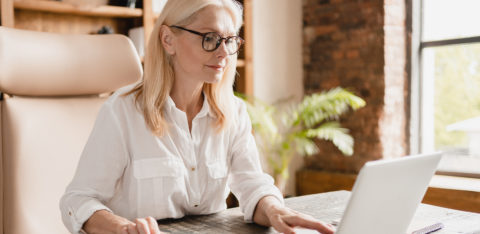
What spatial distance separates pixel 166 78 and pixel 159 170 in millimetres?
263

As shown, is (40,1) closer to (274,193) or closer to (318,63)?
(274,193)

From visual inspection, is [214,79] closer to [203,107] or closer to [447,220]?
[203,107]

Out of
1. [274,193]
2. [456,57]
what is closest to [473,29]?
[456,57]

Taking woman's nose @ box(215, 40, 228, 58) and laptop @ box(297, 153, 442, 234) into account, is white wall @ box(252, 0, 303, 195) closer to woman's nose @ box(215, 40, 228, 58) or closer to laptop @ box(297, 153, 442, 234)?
woman's nose @ box(215, 40, 228, 58)

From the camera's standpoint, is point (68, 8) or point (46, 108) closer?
point (46, 108)

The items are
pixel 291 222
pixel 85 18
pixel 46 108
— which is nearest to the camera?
pixel 291 222

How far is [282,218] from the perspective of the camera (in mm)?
1055

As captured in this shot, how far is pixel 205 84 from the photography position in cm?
143

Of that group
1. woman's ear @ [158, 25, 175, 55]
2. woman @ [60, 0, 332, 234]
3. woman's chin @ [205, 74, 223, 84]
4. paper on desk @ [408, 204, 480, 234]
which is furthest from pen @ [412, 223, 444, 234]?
woman's ear @ [158, 25, 175, 55]

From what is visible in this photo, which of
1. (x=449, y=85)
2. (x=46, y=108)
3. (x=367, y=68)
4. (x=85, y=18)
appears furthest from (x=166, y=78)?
(x=449, y=85)

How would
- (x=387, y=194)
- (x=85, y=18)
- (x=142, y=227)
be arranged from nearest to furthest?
1. (x=387, y=194)
2. (x=142, y=227)
3. (x=85, y=18)

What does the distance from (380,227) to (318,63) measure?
2.74 meters

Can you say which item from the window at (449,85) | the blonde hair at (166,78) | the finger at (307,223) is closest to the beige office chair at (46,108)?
the blonde hair at (166,78)

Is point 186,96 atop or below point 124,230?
atop
